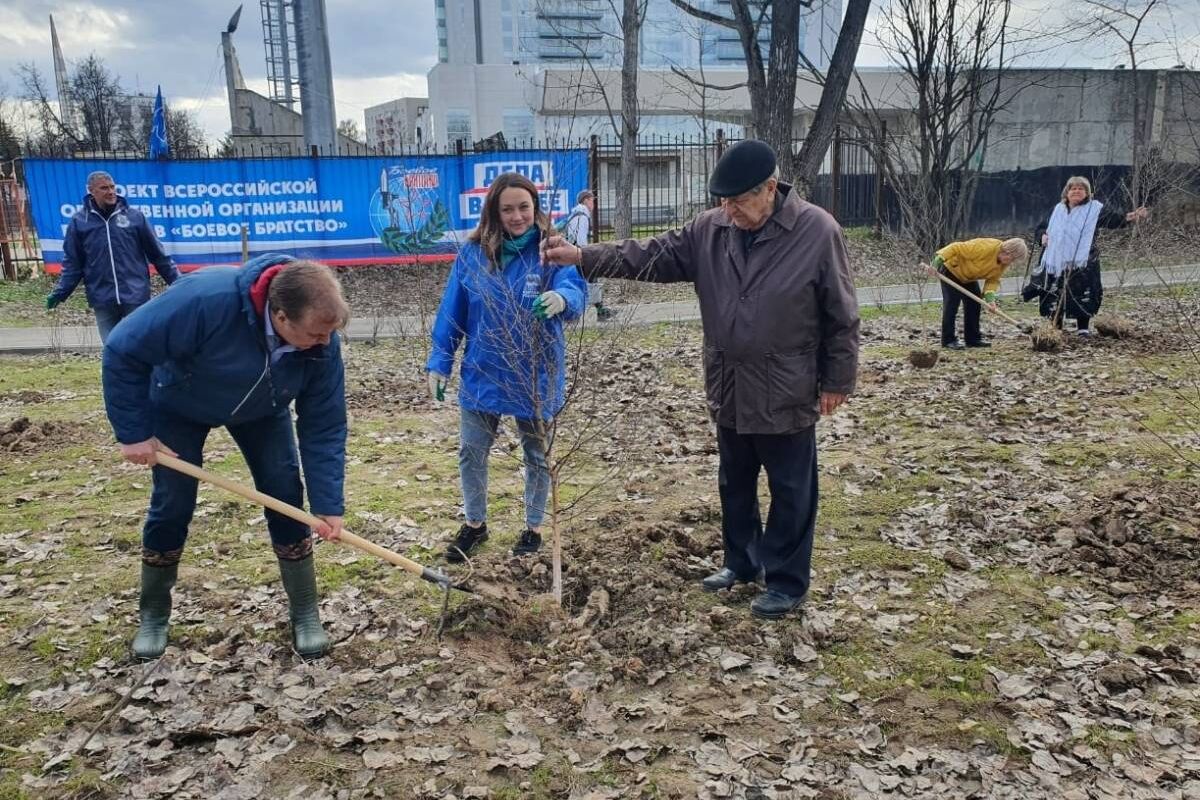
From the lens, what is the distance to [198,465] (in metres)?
3.39

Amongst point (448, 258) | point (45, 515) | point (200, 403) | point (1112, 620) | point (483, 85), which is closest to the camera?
point (200, 403)

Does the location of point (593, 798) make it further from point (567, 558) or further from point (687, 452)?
point (687, 452)

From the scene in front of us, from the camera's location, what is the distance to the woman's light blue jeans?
4156 millimetres

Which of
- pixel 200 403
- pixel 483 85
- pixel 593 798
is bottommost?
pixel 593 798

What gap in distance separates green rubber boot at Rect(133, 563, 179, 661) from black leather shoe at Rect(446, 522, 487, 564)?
1281 mm

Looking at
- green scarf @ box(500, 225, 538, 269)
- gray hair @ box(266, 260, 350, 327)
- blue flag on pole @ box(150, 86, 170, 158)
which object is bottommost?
gray hair @ box(266, 260, 350, 327)

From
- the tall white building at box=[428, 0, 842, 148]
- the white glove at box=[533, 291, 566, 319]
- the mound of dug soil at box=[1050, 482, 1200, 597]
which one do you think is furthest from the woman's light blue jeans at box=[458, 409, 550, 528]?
the tall white building at box=[428, 0, 842, 148]

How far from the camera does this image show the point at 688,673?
3414 millimetres

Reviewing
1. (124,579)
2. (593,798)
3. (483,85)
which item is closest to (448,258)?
(124,579)

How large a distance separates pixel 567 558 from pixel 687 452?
86.0 inches

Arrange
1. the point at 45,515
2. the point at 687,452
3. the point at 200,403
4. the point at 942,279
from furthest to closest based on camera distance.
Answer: the point at 942,279 → the point at 687,452 → the point at 45,515 → the point at 200,403

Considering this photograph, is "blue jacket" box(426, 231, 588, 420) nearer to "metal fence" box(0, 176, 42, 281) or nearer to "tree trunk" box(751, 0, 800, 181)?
"tree trunk" box(751, 0, 800, 181)

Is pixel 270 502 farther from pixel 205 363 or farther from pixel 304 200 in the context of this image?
pixel 304 200

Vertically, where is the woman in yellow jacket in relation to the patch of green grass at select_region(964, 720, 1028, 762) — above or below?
above
